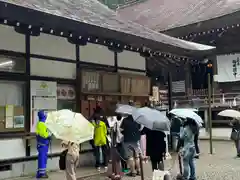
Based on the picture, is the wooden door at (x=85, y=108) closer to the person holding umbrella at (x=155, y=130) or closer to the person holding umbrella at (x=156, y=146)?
the person holding umbrella at (x=155, y=130)

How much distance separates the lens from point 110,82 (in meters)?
10.3

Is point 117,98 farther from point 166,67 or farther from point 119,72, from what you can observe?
point 166,67

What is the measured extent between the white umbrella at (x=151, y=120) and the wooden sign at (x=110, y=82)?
3.90 meters

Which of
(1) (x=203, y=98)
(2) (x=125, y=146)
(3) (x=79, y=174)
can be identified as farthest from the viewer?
(1) (x=203, y=98)

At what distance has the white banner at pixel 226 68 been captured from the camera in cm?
1697

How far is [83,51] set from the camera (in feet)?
32.5

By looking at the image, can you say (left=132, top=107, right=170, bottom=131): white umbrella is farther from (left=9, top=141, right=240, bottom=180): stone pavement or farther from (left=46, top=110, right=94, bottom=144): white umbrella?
(left=9, top=141, right=240, bottom=180): stone pavement

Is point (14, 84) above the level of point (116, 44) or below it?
below

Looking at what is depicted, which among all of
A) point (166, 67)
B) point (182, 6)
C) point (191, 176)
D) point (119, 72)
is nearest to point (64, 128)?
point (191, 176)

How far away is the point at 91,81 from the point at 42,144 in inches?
105

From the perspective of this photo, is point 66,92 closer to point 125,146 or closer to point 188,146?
point 125,146

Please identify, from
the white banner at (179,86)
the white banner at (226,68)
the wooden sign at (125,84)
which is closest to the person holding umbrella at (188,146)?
the wooden sign at (125,84)

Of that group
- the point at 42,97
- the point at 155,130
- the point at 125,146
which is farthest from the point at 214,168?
the point at 42,97

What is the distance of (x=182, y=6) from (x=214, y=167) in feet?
47.6
